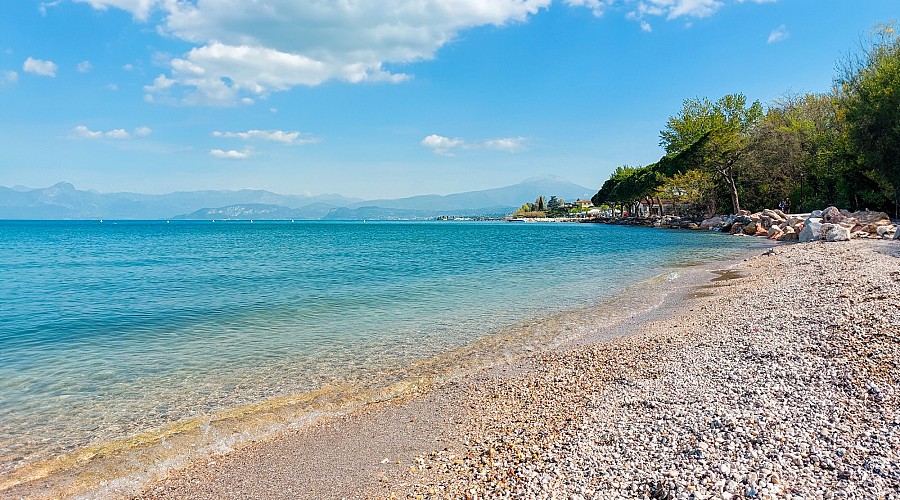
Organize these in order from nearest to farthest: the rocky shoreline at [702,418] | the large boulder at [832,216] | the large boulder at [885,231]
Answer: the rocky shoreline at [702,418], the large boulder at [885,231], the large boulder at [832,216]

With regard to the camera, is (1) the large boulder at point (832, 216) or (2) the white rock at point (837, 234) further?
(1) the large boulder at point (832, 216)

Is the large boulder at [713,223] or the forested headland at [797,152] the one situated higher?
the forested headland at [797,152]

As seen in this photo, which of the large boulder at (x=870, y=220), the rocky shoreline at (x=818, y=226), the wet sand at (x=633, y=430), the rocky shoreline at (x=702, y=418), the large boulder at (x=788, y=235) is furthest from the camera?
the large boulder at (x=788, y=235)

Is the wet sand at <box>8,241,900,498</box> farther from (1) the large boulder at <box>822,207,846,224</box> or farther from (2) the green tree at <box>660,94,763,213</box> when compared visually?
(2) the green tree at <box>660,94,763,213</box>

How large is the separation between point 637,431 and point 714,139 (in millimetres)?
68777

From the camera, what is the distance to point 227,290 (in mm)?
22109

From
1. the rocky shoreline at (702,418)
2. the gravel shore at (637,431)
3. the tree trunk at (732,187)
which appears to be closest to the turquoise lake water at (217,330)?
the gravel shore at (637,431)

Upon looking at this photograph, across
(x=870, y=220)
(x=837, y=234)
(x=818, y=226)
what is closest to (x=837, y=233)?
(x=837, y=234)

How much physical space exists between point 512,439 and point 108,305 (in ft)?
59.5

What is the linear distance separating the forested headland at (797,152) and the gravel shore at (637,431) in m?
33.7

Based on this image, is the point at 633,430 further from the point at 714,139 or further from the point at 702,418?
the point at 714,139

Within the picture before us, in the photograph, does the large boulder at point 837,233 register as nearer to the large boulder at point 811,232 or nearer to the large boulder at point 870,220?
the large boulder at point 811,232

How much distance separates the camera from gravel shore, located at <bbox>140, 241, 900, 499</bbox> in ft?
15.5

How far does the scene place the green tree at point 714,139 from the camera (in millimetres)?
64938
